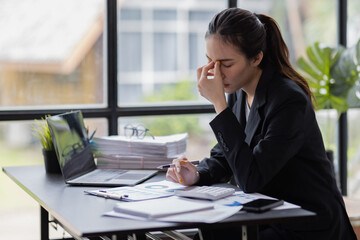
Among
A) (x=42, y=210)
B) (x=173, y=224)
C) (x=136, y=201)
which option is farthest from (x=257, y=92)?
(x=42, y=210)

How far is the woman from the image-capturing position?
1854 millimetres

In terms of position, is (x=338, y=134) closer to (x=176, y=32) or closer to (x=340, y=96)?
(x=340, y=96)

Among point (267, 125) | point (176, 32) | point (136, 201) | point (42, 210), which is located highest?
point (176, 32)

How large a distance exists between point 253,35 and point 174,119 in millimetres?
1556

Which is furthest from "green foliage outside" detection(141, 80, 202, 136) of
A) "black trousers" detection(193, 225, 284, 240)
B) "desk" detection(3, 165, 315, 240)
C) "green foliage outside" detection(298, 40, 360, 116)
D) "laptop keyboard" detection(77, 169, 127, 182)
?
"black trousers" detection(193, 225, 284, 240)

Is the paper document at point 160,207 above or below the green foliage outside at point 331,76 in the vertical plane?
below

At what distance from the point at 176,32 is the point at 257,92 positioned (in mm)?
1529

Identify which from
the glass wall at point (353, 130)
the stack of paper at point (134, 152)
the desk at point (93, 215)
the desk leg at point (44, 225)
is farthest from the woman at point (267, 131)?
the glass wall at point (353, 130)

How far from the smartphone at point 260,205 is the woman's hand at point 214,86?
1.30ft

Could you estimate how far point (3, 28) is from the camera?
10.2 ft

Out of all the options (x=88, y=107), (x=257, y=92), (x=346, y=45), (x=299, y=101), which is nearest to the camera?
(x=299, y=101)

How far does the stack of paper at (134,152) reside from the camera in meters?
2.48

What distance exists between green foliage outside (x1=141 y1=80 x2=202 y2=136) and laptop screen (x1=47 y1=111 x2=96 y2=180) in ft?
3.11

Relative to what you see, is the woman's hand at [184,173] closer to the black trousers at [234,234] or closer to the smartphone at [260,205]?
the black trousers at [234,234]
